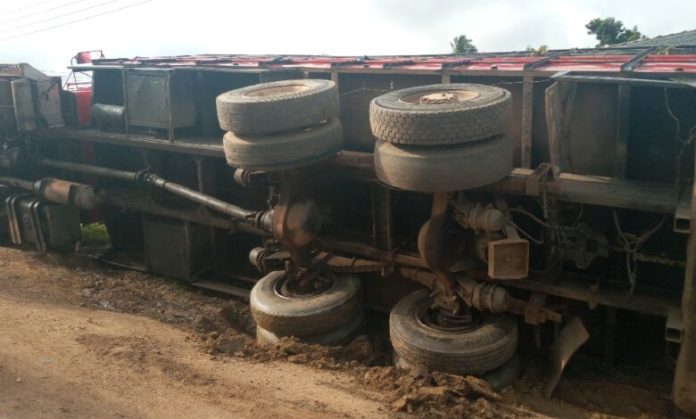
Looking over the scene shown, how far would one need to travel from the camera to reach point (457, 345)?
5352mm

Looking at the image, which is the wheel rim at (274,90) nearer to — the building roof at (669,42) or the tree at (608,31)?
the building roof at (669,42)

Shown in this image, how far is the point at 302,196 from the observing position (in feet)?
21.0

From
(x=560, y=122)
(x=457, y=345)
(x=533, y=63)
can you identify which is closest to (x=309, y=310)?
(x=457, y=345)

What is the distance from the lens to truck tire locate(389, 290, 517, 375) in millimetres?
5320

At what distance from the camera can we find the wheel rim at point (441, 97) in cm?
519

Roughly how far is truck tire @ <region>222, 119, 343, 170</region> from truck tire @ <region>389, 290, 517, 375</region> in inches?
62.2

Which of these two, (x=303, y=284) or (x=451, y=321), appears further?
(x=303, y=284)

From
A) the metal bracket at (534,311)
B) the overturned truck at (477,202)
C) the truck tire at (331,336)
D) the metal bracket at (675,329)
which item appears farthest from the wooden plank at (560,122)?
the truck tire at (331,336)

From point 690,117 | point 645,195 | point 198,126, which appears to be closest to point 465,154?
point 645,195

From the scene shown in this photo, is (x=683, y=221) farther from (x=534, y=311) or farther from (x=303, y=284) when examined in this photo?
(x=303, y=284)

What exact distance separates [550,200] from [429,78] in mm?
1712

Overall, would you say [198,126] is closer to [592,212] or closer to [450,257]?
[450,257]

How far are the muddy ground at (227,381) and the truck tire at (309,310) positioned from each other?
187 mm

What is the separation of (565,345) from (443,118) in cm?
207
